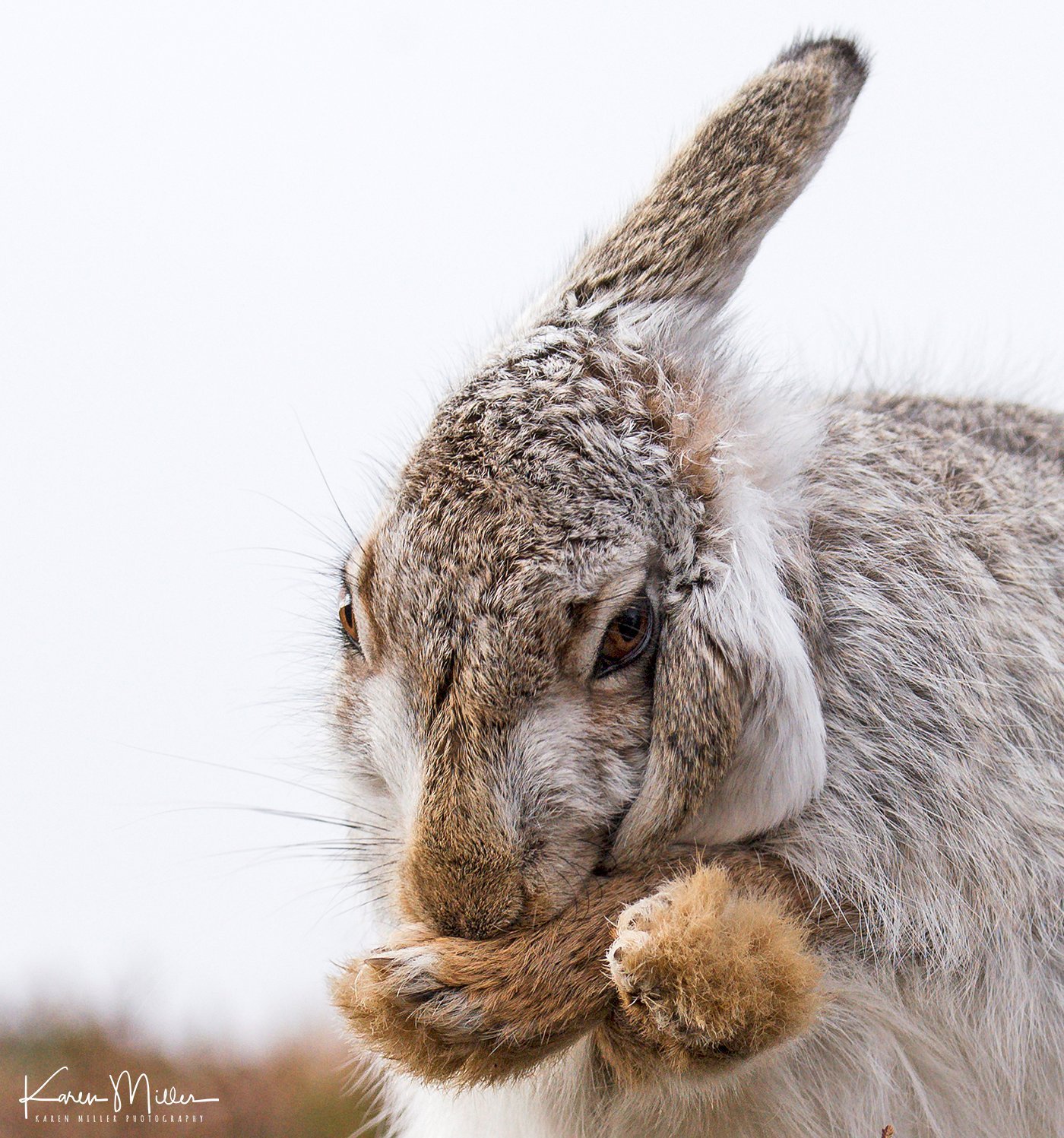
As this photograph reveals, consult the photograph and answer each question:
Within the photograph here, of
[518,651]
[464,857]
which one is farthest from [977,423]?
[464,857]

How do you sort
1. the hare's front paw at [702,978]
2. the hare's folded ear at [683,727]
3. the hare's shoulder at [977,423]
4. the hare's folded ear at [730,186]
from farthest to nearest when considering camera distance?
1. the hare's shoulder at [977,423]
2. the hare's folded ear at [730,186]
3. the hare's folded ear at [683,727]
4. the hare's front paw at [702,978]

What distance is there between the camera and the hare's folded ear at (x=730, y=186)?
1.40 m

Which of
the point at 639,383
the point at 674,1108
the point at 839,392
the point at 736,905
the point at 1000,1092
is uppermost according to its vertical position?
the point at 639,383

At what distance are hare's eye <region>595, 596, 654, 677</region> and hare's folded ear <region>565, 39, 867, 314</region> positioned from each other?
0.42 m

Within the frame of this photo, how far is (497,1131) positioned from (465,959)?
628 millimetres

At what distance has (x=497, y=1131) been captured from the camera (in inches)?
65.3

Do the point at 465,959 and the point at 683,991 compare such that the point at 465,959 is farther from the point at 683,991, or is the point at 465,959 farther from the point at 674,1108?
A: the point at 674,1108

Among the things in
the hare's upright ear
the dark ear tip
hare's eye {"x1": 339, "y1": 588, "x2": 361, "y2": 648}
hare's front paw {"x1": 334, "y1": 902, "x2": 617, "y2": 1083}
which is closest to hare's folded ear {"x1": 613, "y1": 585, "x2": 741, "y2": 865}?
the hare's upright ear

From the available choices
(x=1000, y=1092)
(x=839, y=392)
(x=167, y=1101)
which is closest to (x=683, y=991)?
(x=1000, y=1092)

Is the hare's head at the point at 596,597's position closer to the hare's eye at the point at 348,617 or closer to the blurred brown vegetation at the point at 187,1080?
the hare's eye at the point at 348,617

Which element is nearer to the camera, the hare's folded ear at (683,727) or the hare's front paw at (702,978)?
the hare's front paw at (702,978)

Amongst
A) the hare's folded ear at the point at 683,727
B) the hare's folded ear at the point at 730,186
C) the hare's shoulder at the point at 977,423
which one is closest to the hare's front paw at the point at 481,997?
the hare's folded ear at the point at 683,727
